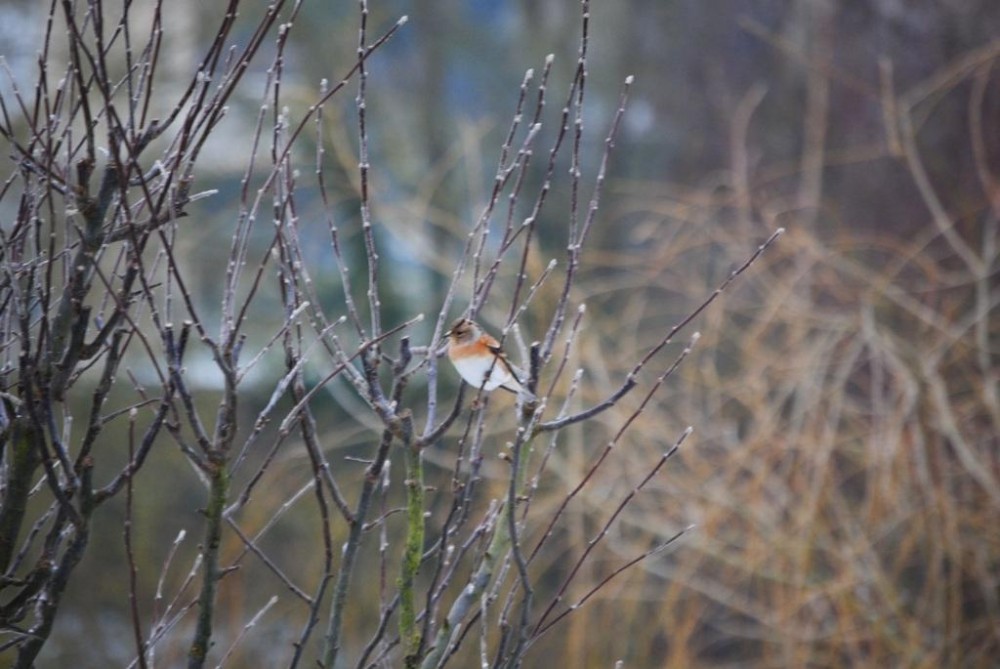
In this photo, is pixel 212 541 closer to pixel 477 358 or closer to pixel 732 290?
pixel 477 358

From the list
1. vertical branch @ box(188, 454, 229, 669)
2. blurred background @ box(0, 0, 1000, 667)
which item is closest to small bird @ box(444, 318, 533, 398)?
vertical branch @ box(188, 454, 229, 669)

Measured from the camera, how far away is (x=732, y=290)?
5.59 meters

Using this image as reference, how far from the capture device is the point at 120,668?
20.2ft

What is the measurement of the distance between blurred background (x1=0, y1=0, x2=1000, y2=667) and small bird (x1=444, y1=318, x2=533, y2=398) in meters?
1.78

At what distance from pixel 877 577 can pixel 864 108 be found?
15.9 ft

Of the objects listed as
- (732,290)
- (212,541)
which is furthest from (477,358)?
(732,290)

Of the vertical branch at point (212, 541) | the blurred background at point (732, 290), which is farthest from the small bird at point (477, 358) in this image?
the blurred background at point (732, 290)

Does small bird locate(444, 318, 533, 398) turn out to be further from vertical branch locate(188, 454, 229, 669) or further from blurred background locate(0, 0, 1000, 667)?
blurred background locate(0, 0, 1000, 667)

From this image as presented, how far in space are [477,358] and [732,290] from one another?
4032 mm

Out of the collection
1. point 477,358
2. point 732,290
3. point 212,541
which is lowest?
point 212,541

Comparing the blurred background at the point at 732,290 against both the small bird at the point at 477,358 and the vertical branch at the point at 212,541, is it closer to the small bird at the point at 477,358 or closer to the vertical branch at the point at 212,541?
the small bird at the point at 477,358

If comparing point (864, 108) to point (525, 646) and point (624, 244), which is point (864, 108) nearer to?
point (624, 244)

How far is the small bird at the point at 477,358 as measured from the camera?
1.71m

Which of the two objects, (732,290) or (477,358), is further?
(732,290)
